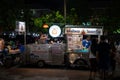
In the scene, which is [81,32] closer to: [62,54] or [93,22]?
[62,54]

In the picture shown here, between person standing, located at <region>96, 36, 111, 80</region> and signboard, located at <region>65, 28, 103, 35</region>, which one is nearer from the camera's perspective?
person standing, located at <region>96, 36, 111, 80</region>

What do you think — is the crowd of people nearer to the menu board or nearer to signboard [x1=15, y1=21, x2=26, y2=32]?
the menu board

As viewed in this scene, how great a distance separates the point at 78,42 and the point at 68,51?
0.76 m

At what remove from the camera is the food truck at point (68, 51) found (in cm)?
1758

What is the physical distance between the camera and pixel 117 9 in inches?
1141

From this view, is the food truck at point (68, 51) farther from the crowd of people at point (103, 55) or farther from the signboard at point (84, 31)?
the crowd of people at point (103, 55)

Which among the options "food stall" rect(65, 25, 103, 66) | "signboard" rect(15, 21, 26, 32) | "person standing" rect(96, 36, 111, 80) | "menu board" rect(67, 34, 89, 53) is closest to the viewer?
"person standing" rect(96, 36, 111, 80)

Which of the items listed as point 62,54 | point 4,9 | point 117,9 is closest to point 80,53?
point 62,54

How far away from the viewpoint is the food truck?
57.7ft

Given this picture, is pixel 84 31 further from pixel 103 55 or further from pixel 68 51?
pixel 103 55

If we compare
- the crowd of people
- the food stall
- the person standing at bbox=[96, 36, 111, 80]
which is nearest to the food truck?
the food stall

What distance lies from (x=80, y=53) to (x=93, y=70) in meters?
3.74

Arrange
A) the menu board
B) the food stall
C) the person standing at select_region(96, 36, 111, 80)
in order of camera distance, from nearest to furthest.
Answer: the person standing at select_region(96, 36, 111, 80), the food stall, the menu board

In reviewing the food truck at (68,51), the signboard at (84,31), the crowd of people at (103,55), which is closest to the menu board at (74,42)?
the food truck at (68,51)
